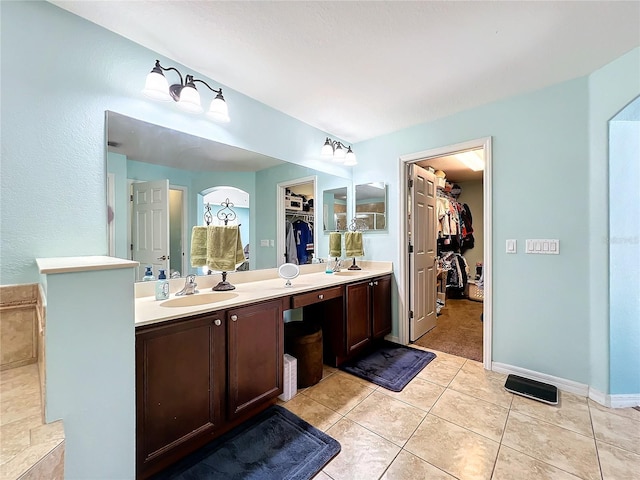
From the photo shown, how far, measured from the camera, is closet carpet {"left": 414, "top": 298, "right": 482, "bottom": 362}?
8.79ft

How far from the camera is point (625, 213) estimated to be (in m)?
1.76

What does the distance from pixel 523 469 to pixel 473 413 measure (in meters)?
0.42

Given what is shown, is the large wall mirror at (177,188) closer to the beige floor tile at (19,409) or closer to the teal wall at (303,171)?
the teal wall at (303,171)

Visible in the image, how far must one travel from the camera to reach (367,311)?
8.27 ft

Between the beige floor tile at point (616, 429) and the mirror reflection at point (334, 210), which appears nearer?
the beige floor tile at point (616, 429)

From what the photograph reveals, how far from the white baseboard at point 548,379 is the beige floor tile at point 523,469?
3.10ft

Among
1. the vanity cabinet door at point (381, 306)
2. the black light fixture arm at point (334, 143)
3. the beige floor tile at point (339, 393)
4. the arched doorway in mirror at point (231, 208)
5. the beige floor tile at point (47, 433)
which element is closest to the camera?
the beige floor tile at point (47, 433)

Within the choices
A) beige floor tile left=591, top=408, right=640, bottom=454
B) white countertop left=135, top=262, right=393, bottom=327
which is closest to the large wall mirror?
white countertop left=135, top=262, right=393, bottom=327

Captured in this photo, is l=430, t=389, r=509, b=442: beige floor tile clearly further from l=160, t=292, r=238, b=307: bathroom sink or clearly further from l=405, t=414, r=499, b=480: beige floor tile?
l=160, t=292, r=238, b=307: bathroom sink

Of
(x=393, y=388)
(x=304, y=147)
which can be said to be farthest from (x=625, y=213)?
(x=304, y=147)

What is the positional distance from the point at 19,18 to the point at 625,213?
3.63m

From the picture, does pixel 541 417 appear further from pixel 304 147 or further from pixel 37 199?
pixel 37 199

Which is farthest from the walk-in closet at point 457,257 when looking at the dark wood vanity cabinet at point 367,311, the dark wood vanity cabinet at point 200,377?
the dark wood vanity cabinet at point 200,377

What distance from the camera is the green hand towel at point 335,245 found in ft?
9.61
